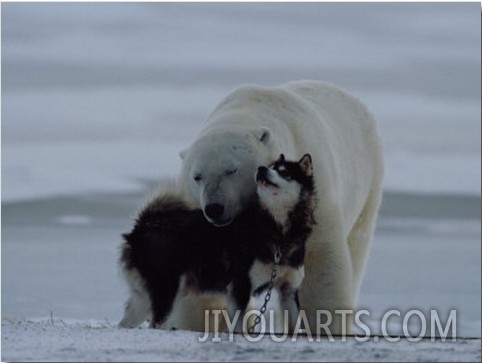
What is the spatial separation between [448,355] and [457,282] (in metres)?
13.8

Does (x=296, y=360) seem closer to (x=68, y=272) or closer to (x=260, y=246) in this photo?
(x=260, y=246)

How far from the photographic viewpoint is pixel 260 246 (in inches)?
297

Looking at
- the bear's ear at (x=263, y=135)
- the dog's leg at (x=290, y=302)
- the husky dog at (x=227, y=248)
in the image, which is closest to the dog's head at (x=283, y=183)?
the husky dog at (x=227, y=248)

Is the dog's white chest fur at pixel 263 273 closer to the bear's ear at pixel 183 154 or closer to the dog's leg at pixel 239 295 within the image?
the dog's leg at pixel 239 295

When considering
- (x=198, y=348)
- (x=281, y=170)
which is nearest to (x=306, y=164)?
(x=281, y=170)

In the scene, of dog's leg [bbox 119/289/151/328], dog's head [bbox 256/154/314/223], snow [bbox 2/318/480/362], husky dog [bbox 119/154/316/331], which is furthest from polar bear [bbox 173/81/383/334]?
snow [bbox 2/318/480/362]

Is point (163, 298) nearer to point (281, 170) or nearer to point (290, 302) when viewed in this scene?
point (290, 302)

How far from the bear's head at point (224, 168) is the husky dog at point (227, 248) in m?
0.11

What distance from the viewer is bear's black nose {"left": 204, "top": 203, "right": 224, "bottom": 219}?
7.86 meters

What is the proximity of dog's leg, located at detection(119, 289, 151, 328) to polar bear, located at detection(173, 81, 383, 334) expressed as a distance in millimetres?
482

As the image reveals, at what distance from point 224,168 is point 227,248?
25.0 inches

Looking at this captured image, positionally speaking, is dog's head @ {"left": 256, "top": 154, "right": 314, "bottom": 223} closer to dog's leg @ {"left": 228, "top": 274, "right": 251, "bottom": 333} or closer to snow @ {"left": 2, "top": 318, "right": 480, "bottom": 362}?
dog's leg @ {"left": 228, "top": 274, "right": 251, "bottom": 333}

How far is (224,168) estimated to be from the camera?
322 inches

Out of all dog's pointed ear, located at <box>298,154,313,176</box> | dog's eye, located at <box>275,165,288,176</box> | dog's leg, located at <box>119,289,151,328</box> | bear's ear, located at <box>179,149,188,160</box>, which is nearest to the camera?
dog's eye, located at <box>275,165,288,176</box>
